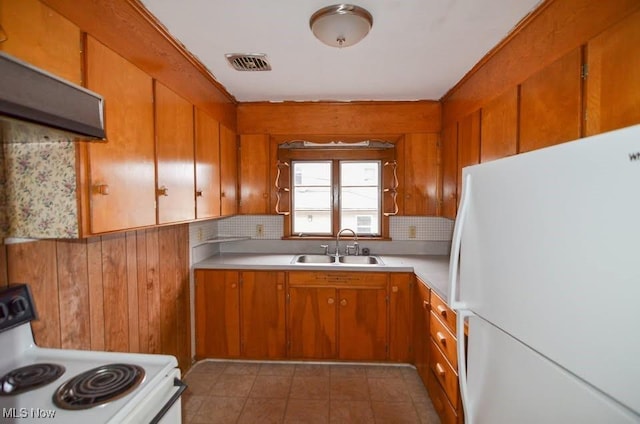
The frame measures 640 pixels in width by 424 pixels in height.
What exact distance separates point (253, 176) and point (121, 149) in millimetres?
1653


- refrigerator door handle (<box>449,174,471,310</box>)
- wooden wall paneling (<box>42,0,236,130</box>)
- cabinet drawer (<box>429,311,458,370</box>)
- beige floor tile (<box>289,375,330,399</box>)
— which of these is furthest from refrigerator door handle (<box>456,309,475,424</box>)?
Result: wooden wall paneling (<box>42,0,236,130</box>)

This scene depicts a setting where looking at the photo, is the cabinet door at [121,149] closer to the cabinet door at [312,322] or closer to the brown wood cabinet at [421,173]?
the cabinet door at [312,322]

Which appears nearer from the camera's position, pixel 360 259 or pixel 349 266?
pixel 349 266

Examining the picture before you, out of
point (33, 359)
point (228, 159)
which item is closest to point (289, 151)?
point (228, 159)

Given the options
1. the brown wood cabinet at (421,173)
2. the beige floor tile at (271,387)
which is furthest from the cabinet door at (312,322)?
the brown wood cabinet at (421,173)

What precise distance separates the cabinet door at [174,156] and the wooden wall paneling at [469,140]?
196cm

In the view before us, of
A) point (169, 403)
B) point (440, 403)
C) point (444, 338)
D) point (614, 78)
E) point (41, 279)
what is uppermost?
point (614, 78)

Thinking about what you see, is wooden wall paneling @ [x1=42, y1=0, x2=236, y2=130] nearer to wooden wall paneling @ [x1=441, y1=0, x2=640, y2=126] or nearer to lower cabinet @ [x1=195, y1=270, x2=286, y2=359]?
lower cabinet @ [x1=195, y1=270, x2=286, y2=359]

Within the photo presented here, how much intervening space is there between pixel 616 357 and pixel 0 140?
1.86 m

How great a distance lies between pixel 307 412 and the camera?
208 centimetres

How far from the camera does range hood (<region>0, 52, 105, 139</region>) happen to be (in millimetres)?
686

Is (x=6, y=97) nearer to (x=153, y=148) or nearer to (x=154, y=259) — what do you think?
(x=153, y=148)

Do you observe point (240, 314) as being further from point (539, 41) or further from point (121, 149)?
point (539, 41)

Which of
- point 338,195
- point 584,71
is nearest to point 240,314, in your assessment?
point 338,195
